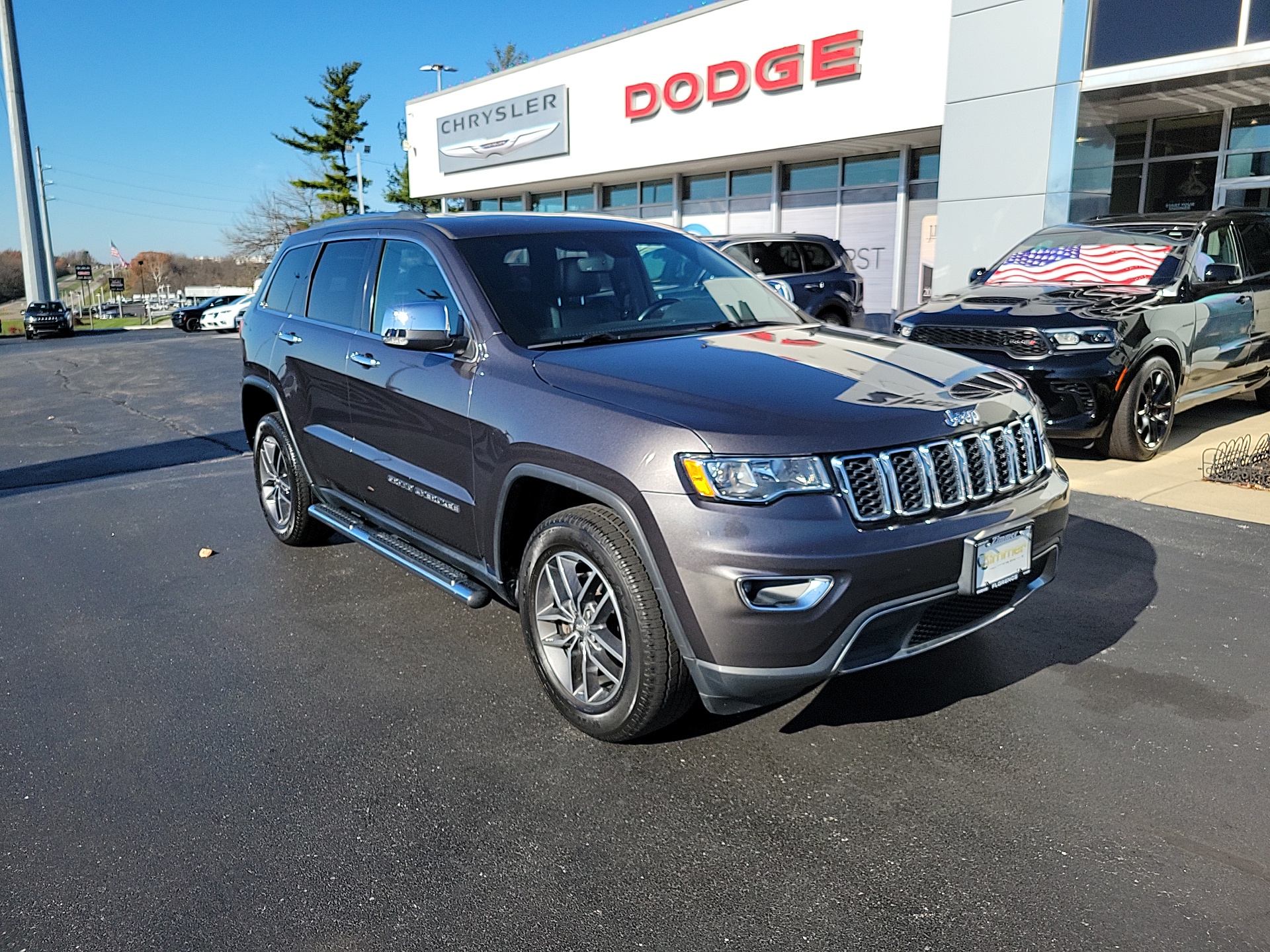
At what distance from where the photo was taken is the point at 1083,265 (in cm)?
854

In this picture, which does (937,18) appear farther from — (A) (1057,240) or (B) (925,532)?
(B) (925,532)

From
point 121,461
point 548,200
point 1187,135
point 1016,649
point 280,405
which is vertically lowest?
point 121,461

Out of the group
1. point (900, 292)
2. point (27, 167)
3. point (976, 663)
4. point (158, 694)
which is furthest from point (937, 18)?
point (27, 167)

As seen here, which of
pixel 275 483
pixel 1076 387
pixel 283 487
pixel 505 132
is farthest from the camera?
pixel 505 132

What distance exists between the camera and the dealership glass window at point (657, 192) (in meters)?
24.4

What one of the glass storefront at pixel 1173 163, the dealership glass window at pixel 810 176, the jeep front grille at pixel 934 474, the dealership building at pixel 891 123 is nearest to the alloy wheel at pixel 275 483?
the dealership building at pixel 891 123

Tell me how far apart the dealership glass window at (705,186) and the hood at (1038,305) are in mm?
15253

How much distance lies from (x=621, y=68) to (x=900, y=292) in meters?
8.57

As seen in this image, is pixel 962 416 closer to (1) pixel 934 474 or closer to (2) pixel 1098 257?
(1) pixel 934 474

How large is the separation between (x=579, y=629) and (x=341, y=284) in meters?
2.53

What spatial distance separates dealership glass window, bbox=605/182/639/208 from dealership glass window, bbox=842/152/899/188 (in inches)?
279

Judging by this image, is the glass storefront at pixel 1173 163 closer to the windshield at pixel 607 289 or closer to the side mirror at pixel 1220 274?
the side mirror at pixel 1220 274

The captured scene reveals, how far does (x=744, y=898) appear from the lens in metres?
2.56

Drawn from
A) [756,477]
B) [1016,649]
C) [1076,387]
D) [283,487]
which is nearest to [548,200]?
[1076,387]
